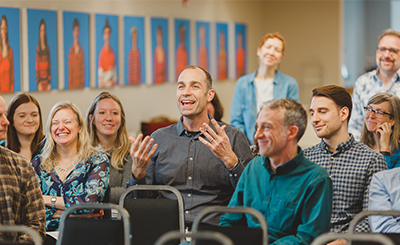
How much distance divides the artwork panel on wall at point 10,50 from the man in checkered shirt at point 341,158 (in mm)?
3195

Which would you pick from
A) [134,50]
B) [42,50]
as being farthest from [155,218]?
[134,50]

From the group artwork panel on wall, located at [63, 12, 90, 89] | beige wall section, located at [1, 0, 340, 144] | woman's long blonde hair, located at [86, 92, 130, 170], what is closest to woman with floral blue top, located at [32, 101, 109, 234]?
woman's long blonde hair, located at [86, 92, 130, 170]

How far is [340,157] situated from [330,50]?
7.23 meters

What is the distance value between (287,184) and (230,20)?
22.1 feet

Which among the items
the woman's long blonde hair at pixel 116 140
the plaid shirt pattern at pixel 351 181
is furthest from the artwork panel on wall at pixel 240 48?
the plaid shirt pattern at pixel 351 181

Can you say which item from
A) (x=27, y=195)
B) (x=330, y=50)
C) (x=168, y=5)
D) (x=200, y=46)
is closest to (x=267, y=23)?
(x=330, y=50)

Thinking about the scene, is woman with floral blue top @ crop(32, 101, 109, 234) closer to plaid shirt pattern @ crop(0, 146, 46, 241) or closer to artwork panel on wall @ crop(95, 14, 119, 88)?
plaid shirt pattern @ crop(0, 146, 46, 241)

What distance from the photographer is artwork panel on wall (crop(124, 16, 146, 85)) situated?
6566 mm

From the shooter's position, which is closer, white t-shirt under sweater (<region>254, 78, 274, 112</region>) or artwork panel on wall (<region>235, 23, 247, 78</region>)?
white t-shirt under sweater (<region>254, 78, 274, 112</region>)

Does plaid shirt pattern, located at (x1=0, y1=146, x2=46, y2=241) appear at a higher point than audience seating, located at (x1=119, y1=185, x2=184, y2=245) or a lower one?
higher

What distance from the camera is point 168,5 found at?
7301 mm

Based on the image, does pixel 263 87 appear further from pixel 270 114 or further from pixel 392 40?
pixel 270 114

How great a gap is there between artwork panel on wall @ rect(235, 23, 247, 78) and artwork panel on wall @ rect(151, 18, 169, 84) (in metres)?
2.01

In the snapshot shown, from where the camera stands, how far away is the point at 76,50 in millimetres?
5766
